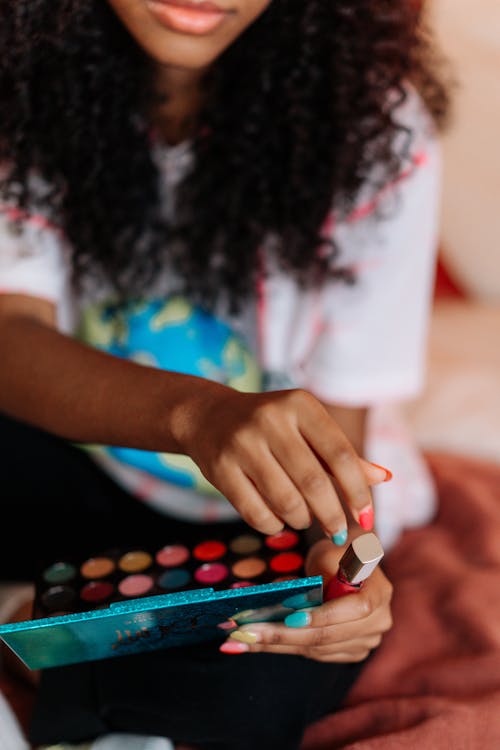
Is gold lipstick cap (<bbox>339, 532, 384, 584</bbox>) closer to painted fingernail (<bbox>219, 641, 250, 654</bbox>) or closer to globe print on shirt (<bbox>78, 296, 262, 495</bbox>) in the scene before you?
painted fingernail (<bbox>219, 641, 250, 654</bbox>)

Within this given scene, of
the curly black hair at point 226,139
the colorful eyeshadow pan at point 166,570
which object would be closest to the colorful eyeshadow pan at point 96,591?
the colorful eyeshadow pan at point 166,570

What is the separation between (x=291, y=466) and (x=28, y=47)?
395mm

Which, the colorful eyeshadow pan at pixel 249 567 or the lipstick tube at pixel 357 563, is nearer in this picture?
the lipstick tube at pixel 357 563

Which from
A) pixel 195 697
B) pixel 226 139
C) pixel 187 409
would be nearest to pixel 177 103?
pixel 226 139

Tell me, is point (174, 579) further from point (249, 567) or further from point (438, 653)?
point (438, 653)

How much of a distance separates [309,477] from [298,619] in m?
0.11

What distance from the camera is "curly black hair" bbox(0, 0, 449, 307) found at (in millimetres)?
650

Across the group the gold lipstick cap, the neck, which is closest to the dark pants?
the gold lipstick cap

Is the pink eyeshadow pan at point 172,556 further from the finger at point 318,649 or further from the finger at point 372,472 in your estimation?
the finger at point 372,472

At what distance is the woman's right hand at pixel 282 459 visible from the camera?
41 centimetres

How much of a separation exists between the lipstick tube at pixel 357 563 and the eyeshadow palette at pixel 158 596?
19mm

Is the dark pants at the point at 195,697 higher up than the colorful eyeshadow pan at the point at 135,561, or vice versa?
the colorful eyeshadow pan at the point at 135,561

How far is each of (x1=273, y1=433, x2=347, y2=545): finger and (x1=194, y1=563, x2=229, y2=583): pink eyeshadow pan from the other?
147 millimetres

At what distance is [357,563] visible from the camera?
43 centimetres
